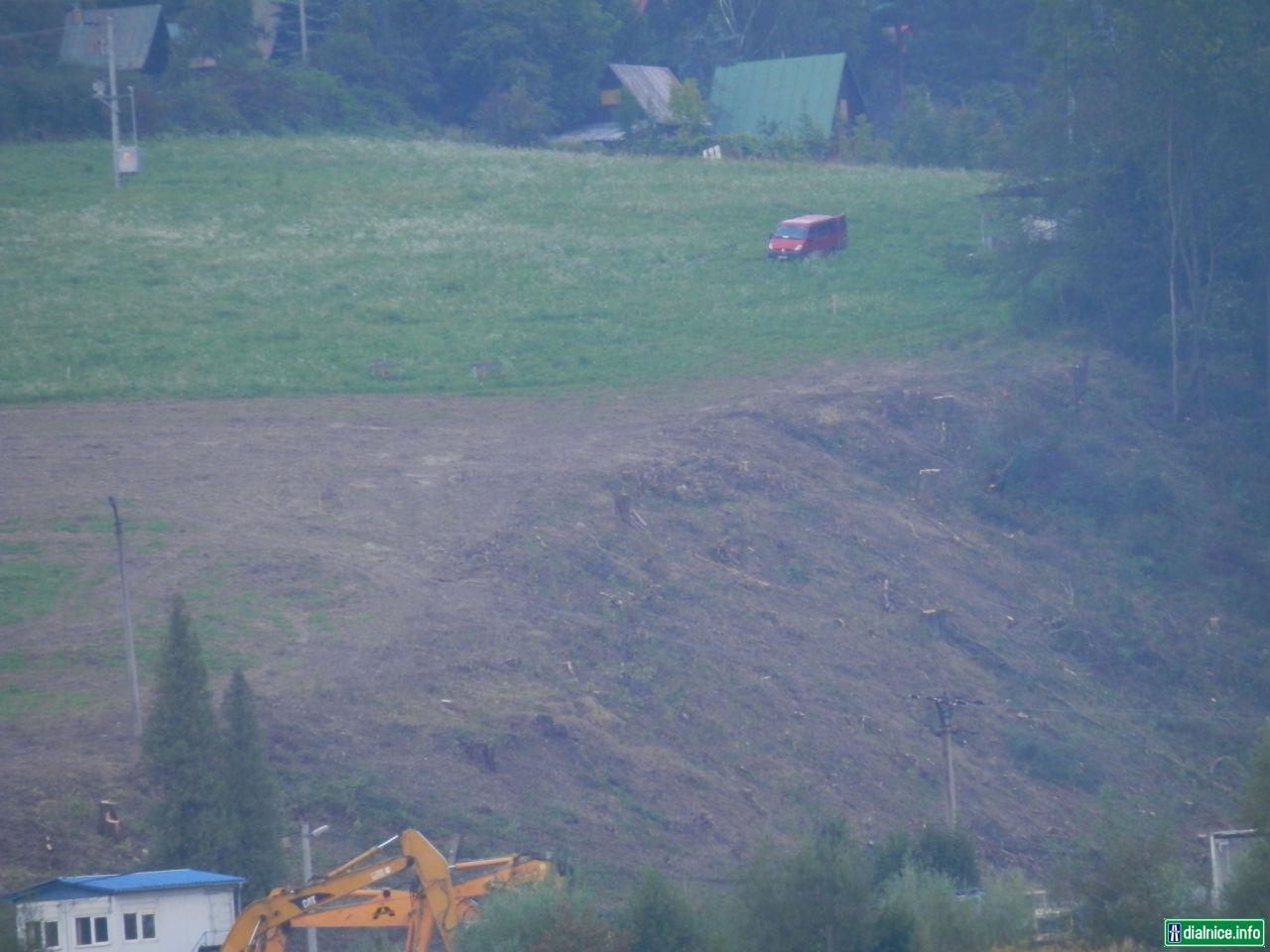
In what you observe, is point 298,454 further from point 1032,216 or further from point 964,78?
point 964,78

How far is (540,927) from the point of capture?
1470cm

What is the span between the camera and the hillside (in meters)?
21.4

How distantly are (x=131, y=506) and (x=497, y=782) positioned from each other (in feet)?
32.5

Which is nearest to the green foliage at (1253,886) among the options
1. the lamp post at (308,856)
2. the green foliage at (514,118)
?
the lamp post at (308,856)

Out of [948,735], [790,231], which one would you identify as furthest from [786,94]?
[948,735]

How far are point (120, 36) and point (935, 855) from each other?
2248 inches

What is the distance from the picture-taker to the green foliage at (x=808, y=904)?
1533cm

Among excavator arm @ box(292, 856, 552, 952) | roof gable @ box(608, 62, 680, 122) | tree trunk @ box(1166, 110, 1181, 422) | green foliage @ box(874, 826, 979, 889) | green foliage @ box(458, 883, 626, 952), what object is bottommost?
green foliage @ box(874, 826, 979, 889)

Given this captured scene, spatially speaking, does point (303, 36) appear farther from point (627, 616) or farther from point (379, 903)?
point (379, 903)

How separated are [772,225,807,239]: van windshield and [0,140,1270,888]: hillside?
1.40 metres

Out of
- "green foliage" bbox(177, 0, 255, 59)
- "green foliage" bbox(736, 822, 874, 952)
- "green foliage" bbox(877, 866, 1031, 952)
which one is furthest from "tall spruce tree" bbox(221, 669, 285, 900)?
"green foliage" bbox(177, 0, 255, 59)

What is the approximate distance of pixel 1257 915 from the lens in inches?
583

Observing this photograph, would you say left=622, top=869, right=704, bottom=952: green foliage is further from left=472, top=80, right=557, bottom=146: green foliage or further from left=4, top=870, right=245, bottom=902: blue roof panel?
left=472, top=80, right=557, bottom=146: green foliage

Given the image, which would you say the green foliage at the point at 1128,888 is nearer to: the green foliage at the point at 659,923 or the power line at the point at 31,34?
the green foliage at the point at 659,923
